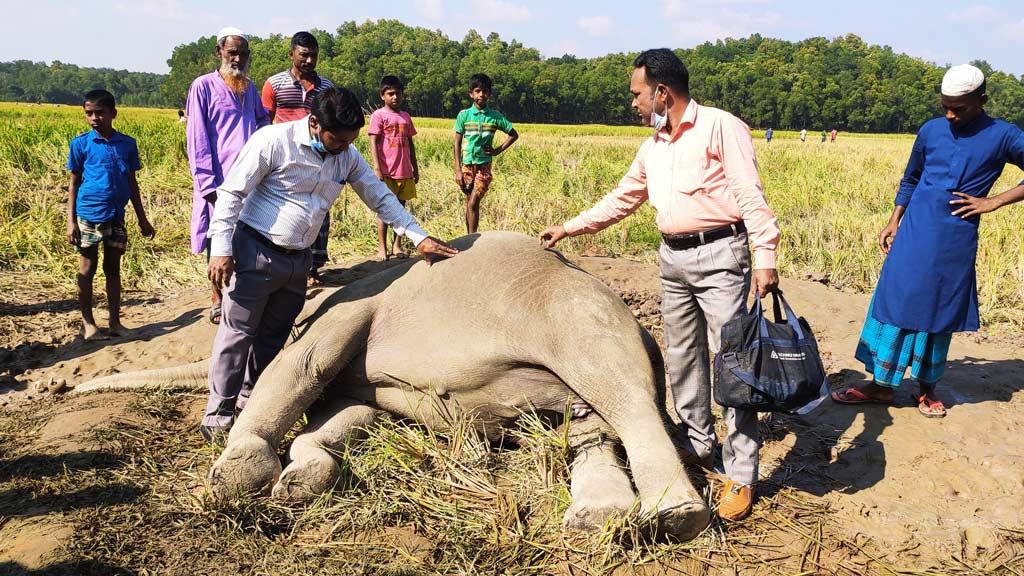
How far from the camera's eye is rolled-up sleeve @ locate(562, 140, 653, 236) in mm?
3512

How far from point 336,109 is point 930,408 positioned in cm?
361

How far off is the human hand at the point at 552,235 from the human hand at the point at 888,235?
6.92ft

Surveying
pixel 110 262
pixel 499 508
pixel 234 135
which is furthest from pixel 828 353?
pixel 110 262

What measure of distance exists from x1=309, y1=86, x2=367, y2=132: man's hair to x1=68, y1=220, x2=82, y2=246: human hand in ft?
9.76

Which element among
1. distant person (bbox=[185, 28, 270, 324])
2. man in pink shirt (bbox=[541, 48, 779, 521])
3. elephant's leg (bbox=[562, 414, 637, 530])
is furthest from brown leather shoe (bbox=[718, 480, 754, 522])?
distant person (bbox=[185, 28, 270, 324])

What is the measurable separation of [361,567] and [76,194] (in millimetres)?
3991

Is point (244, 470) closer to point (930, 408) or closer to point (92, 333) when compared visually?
Result: point (92, 333)

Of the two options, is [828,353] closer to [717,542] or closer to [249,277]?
[717,542]

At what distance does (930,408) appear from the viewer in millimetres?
4129

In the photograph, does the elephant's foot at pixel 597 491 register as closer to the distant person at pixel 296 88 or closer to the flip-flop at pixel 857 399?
the flip-flop at pixel 857 399

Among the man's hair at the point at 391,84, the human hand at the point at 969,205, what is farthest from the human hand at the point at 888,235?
the man's hair at the point at 391,84

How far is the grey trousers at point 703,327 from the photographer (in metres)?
3.06

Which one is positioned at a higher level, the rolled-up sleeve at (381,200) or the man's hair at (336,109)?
the man's hair at (336,109)

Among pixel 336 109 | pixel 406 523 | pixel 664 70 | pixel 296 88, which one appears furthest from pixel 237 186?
pixel 296 88
